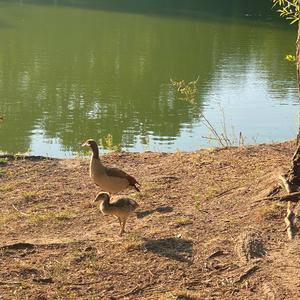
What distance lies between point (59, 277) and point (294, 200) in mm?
2773

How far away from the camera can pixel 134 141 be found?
16.4 m

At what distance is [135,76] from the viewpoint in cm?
2578

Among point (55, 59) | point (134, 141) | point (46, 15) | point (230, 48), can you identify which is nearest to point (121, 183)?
point (134, 141)

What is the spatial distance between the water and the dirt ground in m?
6.26

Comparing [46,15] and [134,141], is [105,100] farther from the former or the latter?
[46,15]

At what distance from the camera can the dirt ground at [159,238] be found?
5.45 metres

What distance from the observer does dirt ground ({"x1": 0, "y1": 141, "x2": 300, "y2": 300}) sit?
545 centimetres

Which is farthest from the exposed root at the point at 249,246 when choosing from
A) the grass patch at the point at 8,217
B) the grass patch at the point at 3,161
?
the grass patch at the point at 3,161

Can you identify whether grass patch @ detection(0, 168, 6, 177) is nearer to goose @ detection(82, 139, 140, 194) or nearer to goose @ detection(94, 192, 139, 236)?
goose @ detection(82, 139, 140, 194)

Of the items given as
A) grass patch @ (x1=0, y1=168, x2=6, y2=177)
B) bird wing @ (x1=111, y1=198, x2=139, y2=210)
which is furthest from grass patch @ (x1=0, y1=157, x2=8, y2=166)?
bird wing @ (x1=111, y1=198, x2=139, y2=210)

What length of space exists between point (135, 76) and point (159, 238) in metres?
19.7

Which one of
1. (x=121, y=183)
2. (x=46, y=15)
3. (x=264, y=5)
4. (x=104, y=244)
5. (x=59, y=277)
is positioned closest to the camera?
(x=59, y=277)

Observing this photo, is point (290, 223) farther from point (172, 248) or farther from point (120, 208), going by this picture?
point (120, 208)

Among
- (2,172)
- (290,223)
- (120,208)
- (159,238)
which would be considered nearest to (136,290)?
(159,238)
